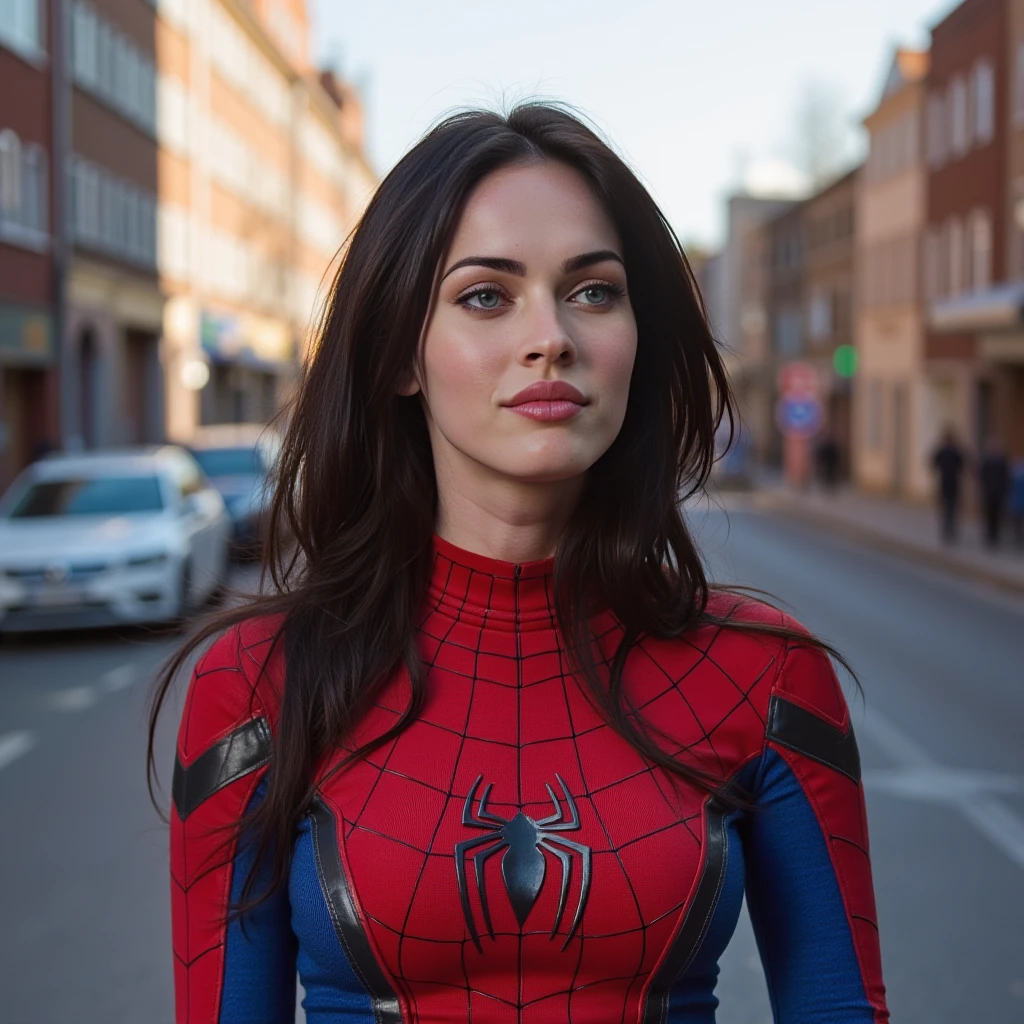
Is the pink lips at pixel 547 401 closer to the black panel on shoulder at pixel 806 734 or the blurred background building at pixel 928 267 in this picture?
the black panel on shoulder at pixel 806 734

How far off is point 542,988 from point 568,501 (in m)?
0.66

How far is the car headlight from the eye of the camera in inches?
563

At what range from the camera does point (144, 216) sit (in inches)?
1485

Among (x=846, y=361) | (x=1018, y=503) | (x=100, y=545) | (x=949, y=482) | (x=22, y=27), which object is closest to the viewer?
(x=100, y=545)

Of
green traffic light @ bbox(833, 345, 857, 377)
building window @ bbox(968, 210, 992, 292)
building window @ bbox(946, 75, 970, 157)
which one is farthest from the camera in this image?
green traffic light @ bbox(833, 345, 857, 377)

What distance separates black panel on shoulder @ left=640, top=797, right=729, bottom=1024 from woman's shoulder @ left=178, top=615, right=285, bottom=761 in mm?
566

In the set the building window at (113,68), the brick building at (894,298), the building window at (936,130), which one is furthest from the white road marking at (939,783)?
the building window at (936,130)

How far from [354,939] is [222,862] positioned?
0.68 ft

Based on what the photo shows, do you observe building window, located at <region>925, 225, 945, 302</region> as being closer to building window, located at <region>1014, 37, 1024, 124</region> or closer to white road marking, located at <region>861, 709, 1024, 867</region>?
building window, located at <region>1014, 37, 1024, 124</region>

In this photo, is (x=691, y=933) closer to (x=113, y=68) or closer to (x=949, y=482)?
(x=949, y=482)

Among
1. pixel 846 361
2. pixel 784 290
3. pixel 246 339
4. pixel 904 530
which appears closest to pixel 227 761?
pixel 904 530

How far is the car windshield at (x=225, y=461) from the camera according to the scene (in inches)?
948

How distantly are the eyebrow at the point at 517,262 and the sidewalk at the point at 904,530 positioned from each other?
1872 cm

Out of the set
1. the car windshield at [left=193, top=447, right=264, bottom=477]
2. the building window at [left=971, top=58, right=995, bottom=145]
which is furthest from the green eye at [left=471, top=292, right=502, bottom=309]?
the building window at [left=971, top=58, right=995, bottom=145]
